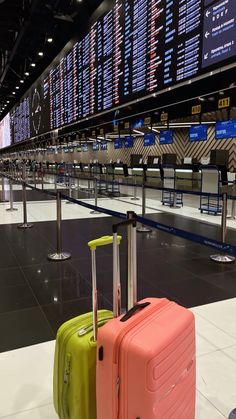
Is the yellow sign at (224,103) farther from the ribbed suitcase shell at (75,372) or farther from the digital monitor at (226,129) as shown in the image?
the ribbed suitcase shell at (75,372)

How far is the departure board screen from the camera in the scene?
220 inches

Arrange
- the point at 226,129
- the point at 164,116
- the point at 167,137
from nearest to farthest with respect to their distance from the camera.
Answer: the point at 226,129 < the point at 164,116 < the point at 167,137

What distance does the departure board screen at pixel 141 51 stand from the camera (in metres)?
5.59

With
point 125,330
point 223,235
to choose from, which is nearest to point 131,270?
point 125,330

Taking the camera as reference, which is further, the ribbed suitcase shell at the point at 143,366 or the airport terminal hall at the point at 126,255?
the airport terminal hall at the point at 126,255

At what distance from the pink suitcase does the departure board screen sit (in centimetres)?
503

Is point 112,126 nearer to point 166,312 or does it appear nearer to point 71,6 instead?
point 71,6

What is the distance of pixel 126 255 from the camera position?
219cm

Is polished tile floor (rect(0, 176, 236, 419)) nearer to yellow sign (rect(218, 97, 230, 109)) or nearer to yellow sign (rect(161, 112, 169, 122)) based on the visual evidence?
yellow sign (rect(218, 97, 230, 109))

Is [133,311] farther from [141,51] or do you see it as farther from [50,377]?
[141,51]

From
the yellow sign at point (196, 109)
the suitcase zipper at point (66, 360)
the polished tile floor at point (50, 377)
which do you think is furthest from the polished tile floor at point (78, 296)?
the yellow sign at point (196, 109)

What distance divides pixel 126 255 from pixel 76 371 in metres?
0.90

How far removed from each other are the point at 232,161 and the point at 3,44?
12.2 m

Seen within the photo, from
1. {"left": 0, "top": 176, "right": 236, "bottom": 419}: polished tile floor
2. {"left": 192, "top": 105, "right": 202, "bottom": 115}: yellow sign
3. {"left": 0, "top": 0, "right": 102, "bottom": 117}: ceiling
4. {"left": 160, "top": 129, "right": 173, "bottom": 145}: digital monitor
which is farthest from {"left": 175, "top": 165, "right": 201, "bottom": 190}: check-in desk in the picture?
{"left": 0, "top": 176, "right": 236, "bottom": 419}: polished tile floor
